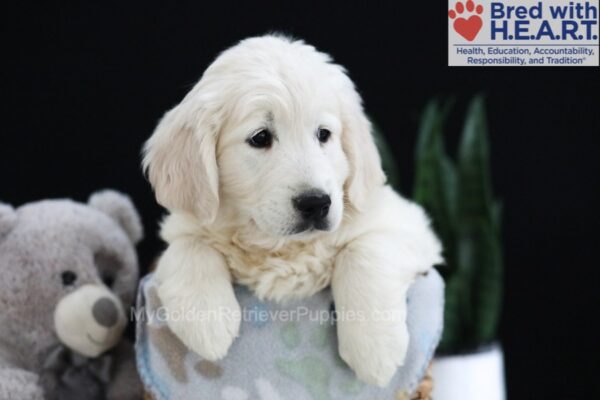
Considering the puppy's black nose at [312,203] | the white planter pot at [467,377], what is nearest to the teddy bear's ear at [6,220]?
the puppy's black nose at [312,203]

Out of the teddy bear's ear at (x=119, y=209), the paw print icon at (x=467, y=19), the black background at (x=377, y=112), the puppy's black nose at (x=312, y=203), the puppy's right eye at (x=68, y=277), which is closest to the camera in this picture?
the puppy's black nose at (x=312, y=203)

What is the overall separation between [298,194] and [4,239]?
0.83 metres

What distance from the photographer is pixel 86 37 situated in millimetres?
2670

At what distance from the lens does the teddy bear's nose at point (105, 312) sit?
1.77m

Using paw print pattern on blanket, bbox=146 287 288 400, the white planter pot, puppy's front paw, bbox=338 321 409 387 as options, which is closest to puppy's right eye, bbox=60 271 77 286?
paw print pattern on blanket, bbox=146 287 288 400

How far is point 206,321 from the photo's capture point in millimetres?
1490

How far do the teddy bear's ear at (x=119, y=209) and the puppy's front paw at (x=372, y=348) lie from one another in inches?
32.3

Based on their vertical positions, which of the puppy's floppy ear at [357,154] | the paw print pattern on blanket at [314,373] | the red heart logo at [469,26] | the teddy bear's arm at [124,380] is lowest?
the teddy bear's arm at [124,380]

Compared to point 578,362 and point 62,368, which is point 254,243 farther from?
point 578,362

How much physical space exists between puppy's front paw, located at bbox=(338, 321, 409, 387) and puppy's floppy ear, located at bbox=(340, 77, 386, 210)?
29cm

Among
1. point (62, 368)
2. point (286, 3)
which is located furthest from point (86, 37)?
point (62, 368)

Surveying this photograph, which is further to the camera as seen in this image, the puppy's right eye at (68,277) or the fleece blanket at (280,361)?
the puppy's right eye at (68,277)

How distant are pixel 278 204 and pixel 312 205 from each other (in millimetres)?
73

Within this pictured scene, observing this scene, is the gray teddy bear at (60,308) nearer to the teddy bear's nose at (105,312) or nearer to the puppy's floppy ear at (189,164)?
the teddy bear's nose at (105,312)
